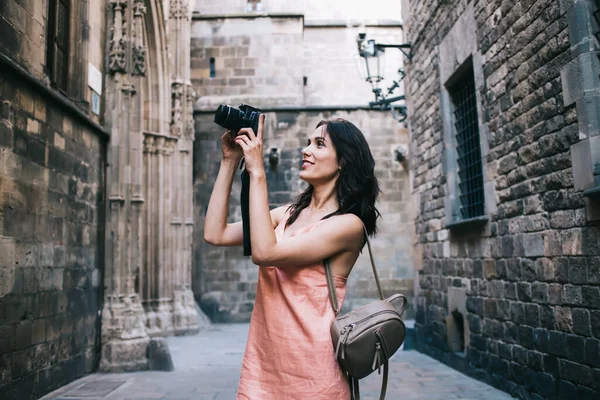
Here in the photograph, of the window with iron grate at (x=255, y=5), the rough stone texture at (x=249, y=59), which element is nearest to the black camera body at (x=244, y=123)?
the rough stone texture at (x=249, y=59)

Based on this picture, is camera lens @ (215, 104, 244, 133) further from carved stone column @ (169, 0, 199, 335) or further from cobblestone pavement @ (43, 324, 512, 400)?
carved stone column @ (169, 0, 199, 335)

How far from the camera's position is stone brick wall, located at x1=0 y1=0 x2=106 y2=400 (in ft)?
16.2

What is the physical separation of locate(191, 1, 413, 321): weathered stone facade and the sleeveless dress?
479 inches

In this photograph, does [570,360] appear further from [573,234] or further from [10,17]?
[10,17]

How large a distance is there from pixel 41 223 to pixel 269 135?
9.45 m

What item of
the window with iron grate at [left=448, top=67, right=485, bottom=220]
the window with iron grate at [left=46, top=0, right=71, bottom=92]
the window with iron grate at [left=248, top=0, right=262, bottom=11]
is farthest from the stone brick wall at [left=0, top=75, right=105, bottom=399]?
the window with iron grate at [left=248, top=0, right=262, bottom=11]

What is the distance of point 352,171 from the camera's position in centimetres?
177

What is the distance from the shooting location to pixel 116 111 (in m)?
7.92

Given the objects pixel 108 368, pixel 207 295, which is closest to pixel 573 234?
pixel 108 368

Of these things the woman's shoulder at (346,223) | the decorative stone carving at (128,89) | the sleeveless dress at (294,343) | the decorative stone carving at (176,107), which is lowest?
the sleeveless dress at (294,343)

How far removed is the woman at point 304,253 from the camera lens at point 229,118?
47 mm

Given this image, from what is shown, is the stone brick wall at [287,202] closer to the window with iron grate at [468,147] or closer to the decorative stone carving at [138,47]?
the decorative stone carving at [138,47]

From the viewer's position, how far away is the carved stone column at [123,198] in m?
7.39

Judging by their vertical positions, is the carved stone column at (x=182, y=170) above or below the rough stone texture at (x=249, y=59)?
below
